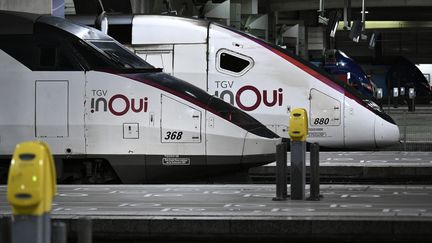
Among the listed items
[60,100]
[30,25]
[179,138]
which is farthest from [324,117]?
[30,25]

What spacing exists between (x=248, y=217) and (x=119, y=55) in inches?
192

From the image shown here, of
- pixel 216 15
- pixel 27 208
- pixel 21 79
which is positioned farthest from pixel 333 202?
pixel 216 15

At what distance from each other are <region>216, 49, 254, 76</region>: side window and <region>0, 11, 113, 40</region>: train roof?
330cm

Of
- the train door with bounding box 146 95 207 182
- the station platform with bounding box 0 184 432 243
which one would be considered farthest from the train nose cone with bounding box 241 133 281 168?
the station platform with bounding box 0 184 432 243

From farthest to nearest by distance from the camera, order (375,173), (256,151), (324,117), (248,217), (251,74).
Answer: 1. (324,117)
2. (251,74)
3. (375,173)
4. (256,151)
5. (248,217)

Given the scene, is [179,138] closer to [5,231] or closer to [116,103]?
[116,103]

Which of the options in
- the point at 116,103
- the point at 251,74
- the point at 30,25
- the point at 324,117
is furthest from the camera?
the point at 324,117

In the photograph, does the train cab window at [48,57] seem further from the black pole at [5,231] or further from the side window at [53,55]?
the black pole at [5,231]

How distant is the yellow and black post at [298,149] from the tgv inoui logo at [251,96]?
18.6 ft

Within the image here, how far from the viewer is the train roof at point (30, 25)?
43.6 feet

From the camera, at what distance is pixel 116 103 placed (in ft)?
42.8

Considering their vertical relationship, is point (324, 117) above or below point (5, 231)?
above

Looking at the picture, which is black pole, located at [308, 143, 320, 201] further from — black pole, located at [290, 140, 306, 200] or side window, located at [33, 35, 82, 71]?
side window, located at [33, 35, 82, 71]

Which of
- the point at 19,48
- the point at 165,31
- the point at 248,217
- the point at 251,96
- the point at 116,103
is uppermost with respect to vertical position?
the point at 165,31
